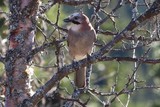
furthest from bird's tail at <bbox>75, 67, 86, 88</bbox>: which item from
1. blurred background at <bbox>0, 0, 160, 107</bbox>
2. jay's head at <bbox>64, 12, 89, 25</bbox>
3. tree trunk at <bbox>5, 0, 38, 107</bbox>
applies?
tree trunk at <bbox>5, 0, 38, 107</bbox>

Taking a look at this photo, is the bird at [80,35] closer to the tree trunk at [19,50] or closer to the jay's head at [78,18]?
the jay's head at [78,18]

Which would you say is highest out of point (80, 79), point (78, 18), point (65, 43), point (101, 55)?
point (78, 18)

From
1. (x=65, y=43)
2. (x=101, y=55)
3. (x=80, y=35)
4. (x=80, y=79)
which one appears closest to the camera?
(x=101, y=55)

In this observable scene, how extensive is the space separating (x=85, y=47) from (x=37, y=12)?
1.18 meters

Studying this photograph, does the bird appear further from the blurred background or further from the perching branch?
the perching branch

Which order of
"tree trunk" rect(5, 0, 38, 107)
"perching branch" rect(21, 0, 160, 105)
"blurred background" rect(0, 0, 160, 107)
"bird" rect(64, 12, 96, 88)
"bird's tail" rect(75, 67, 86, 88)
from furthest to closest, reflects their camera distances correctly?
"bird" rect(64, 12, 96, 88), "bird's tail" rect(75, 67, 86, 88), "blurred background" rect(0, 0, 160, 107), "tree trunk" rect(5, 0, 38, 107), "perching branch" rect(21, 0, 160, 105)

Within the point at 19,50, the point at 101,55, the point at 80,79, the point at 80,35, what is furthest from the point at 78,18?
the point at 101,55

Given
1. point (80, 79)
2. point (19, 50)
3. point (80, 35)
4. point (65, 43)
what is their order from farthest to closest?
point (65, 43) < point (80, 35) < point (80, 79) < point (19, 50)

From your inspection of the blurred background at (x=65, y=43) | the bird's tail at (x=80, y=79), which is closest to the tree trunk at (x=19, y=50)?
the blurred background at (x=65, y=43)

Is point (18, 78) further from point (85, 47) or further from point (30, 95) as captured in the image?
point (85, 47)

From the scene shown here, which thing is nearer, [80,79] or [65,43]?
[80,79]

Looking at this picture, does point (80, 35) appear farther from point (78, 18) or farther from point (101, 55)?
point (101, 55)

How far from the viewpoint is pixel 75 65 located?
16.5 feet

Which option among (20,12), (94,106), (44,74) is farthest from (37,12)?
(94,106)
